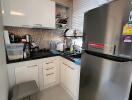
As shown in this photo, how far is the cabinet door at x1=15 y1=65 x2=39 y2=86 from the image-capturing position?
1.70 metres

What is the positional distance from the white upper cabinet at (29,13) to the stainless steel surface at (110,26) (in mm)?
1272

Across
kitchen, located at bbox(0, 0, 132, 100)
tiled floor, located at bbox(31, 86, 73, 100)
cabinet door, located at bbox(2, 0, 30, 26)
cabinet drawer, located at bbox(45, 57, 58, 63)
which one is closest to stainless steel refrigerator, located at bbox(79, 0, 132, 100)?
kitchen, located at bbox(0, 0, 132, 100)

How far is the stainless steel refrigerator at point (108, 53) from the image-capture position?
2.45ft

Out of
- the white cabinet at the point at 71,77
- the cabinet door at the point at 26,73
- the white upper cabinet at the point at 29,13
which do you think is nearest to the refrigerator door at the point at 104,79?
the white cabinet at the point at 71,77

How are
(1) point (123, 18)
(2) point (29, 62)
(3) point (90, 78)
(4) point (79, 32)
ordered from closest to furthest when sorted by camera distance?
(1) point (123, 18)
(3) point (90, 78)
(2) point (29, 62)
(4) point (79, 32)

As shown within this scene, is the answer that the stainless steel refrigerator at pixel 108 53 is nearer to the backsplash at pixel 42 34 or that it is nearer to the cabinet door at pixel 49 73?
Result: the cabinet door at pixel 49 73

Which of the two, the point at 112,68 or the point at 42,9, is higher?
the point at 42,9

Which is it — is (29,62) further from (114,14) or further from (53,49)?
(114,14)

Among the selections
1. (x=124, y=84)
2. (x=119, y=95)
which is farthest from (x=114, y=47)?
(x=119, y=95)

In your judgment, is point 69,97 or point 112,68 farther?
point 69,97

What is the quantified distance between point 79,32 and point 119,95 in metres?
1.66

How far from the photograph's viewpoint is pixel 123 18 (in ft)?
2.42

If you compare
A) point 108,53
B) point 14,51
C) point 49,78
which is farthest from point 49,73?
point 108,53

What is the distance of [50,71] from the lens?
82.7 inches
